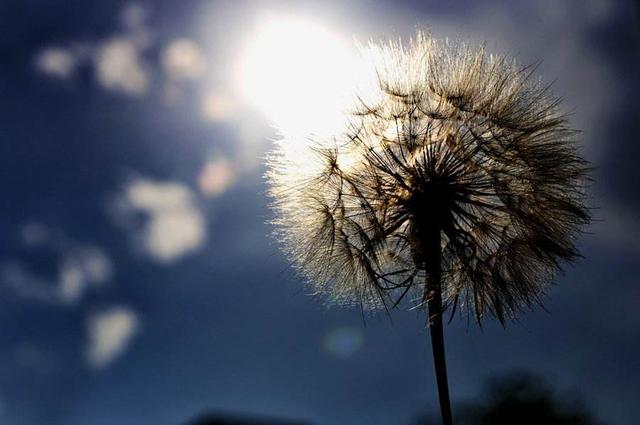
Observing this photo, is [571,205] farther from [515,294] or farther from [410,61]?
[410,61]

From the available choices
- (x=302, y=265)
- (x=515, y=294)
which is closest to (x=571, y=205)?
(x=515, y=294)

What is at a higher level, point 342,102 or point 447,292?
point 342,102

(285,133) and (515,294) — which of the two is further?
(285,133)

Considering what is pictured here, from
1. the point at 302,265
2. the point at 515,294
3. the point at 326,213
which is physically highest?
the point at 326,213

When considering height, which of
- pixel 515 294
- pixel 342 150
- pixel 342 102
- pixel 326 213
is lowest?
pixel 515 294

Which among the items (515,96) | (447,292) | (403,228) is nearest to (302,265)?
(403,228)

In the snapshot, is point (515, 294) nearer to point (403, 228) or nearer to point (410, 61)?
point (403, 228)
